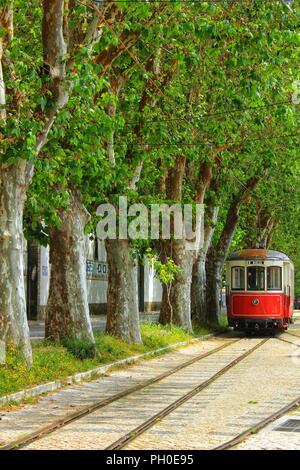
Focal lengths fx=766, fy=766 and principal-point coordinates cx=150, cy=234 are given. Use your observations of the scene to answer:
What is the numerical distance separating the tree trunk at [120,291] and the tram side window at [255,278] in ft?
33.5

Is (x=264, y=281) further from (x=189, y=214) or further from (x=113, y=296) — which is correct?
(x=113, y=296)

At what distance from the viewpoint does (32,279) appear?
1378 inches

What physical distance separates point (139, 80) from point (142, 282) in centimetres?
3307

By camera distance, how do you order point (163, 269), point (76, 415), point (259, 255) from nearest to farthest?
point (76, 415), point (163, 269), point (259, 255)

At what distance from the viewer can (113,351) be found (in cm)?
1788

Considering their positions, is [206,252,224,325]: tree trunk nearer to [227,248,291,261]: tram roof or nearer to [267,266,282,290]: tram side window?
[227,248,291,261]: tram roof

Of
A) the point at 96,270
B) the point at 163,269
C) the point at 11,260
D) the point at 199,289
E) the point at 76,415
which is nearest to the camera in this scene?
the point at 76,415

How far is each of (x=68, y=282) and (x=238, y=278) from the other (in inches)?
556

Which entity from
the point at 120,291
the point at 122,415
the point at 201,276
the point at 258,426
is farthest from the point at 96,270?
the point at 258,426

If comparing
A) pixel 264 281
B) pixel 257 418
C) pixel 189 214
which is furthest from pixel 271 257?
pixel 257 418

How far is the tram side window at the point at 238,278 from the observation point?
1163 inches

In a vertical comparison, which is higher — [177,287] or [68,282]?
[68,282]

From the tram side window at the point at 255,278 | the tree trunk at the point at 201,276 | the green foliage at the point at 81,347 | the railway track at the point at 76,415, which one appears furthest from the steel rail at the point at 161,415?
the tree trunk at the point at 201,276

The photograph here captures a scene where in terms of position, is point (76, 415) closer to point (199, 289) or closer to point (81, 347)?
point (81, 347)
